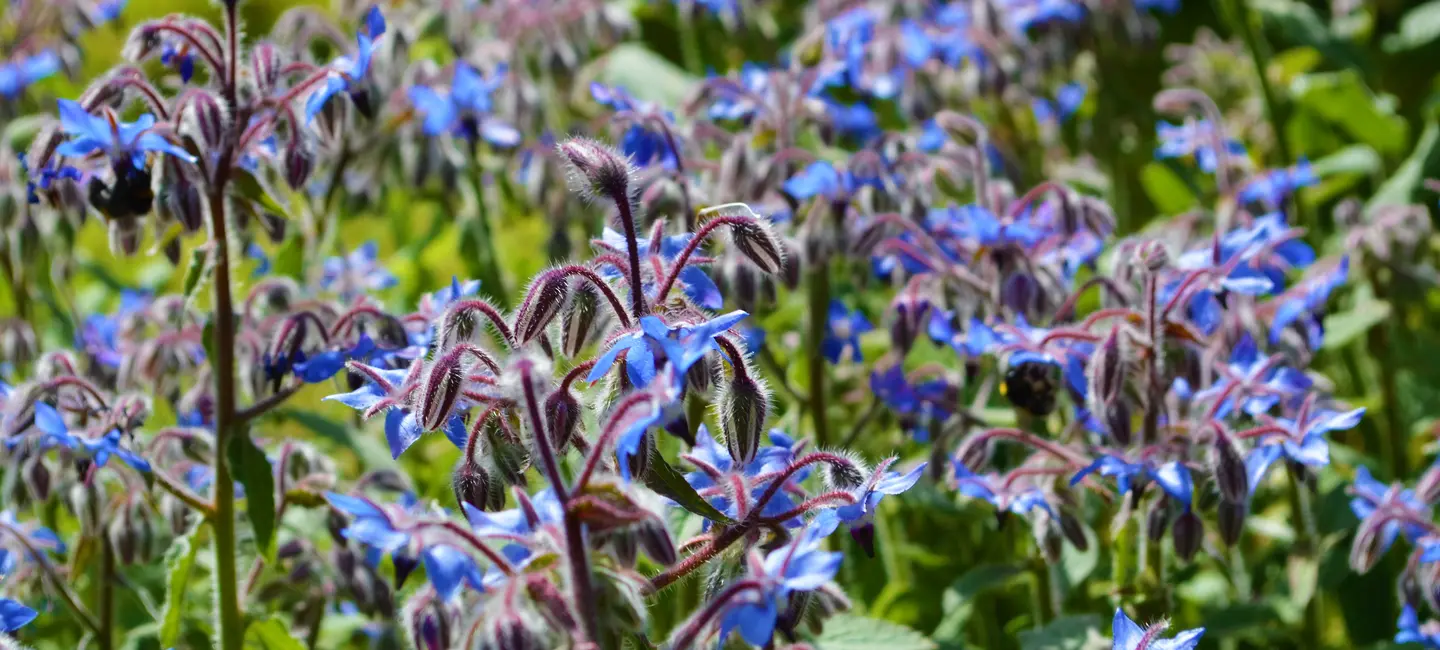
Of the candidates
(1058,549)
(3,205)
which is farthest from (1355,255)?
(3,205)

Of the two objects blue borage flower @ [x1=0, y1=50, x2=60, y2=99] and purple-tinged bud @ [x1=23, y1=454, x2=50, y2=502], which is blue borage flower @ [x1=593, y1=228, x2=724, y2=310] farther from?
blue borage flower @ [x1=0, y1=50, x2=60, y2=99]

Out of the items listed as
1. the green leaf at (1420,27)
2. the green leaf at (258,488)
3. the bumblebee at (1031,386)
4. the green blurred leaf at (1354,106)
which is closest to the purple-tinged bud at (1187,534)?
the bumblebee at (1031,386)

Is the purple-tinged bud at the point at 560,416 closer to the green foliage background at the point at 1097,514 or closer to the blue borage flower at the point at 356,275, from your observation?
the green foliage background at the point at 1097,514

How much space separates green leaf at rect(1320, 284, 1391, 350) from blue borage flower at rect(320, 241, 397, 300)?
1642 millimetres

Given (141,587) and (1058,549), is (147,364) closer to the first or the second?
(141,587)

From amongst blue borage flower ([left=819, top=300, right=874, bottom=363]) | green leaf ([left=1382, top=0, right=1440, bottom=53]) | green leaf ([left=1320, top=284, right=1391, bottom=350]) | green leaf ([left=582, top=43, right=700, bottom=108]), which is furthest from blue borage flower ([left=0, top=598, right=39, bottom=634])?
green leaf ([left=1382, top=0, right=1440, bottom=53])

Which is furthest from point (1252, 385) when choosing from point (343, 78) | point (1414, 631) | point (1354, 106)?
point (1354, 106)

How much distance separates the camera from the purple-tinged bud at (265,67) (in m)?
1.79

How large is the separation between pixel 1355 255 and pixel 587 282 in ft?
5.86

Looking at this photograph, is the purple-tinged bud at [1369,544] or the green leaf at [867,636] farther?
the purple-tinged bud at [1369,544]

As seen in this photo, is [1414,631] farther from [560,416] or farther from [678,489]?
[560,416]

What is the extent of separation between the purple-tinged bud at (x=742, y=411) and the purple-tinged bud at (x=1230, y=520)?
0.76 m

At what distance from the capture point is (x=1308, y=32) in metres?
3.37

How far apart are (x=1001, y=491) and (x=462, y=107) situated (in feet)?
4.23
